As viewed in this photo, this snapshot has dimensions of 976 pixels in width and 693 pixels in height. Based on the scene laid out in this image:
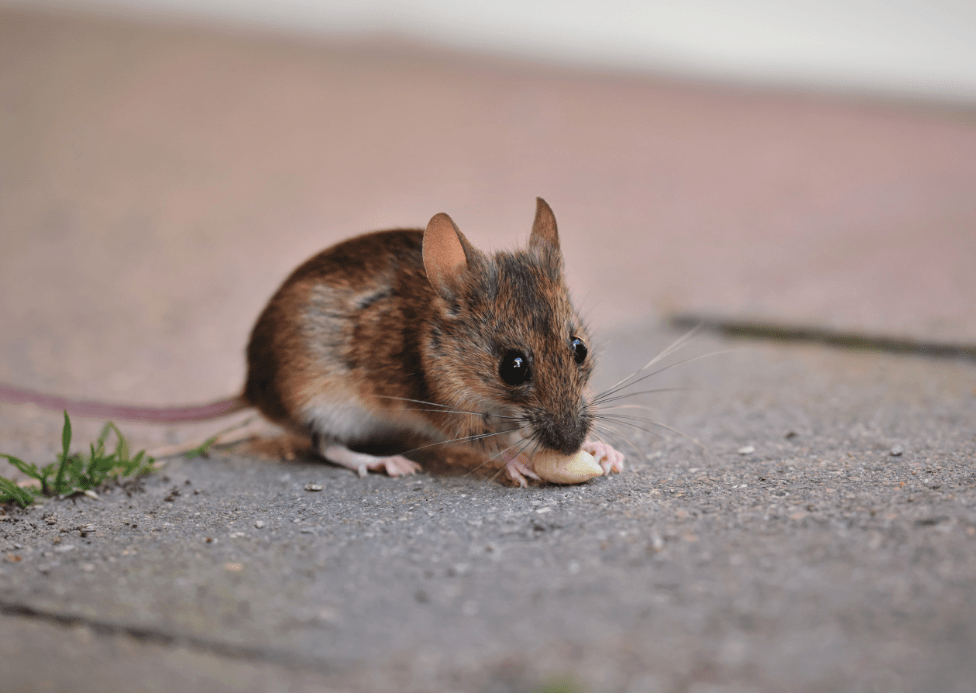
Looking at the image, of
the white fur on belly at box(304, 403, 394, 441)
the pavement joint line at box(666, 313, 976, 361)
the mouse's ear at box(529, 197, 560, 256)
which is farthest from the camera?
the pavement joint line at box(666, 313, 976, 361)

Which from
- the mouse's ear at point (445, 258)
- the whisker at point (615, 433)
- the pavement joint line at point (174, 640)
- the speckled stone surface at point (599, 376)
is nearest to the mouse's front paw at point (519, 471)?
the speckled stone surface at point (599, 376)

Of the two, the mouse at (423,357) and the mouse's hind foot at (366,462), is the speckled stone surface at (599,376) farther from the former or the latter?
the mouse at (423,357)

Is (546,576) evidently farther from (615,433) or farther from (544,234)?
(544,234)

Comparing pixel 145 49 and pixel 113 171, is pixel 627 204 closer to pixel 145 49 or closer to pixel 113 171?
pixel 113 171

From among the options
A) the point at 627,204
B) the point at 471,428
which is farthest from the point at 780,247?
the point at 471,428

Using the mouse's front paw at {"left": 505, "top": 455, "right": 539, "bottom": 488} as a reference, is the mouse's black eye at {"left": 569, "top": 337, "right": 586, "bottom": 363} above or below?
above

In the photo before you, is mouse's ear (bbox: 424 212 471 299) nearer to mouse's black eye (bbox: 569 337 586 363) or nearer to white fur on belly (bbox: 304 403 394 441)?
mouse's black eye (bbox: 569 337 586 363)

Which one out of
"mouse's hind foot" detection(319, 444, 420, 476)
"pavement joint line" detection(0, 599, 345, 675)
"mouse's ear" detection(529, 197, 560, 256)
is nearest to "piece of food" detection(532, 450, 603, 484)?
"mouse's hind foot" detection(319, 444, 420, 476)
